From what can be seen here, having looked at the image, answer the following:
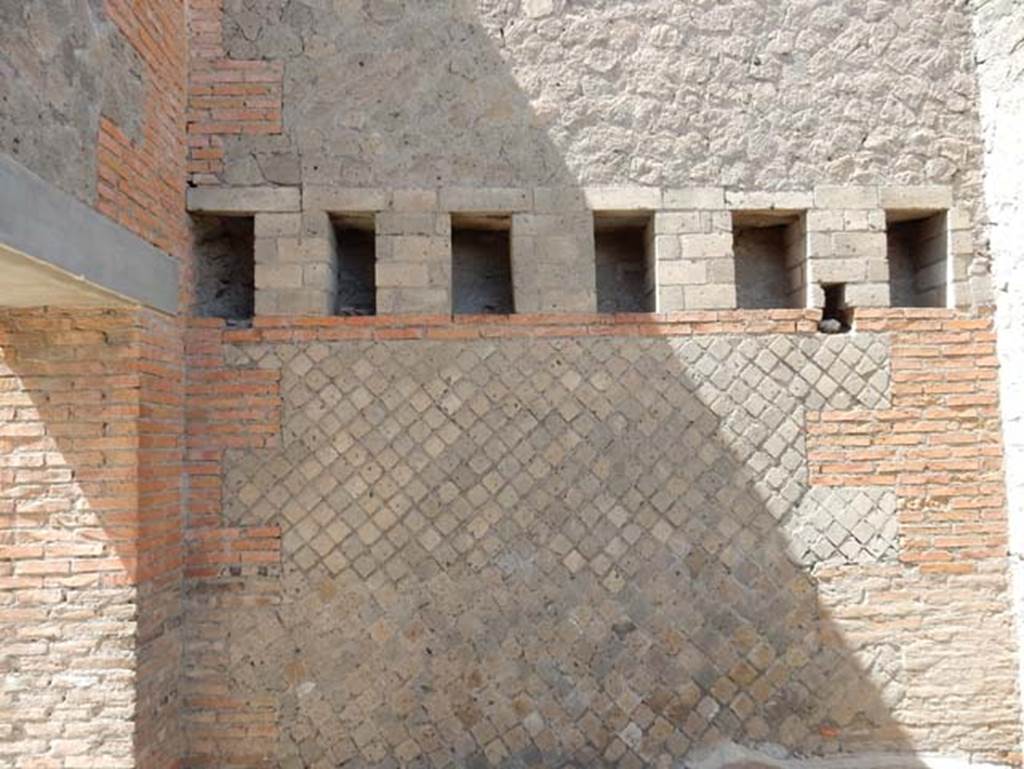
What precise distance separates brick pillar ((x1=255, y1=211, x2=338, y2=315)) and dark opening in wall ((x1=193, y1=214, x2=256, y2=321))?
15 centimetres

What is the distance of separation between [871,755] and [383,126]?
4.03m

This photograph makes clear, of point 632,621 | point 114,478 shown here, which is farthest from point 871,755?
point 114,478

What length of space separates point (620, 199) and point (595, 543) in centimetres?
178

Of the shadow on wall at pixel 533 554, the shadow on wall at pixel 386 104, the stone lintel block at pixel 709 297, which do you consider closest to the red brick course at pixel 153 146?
the shadow on wall at pixel 386 104

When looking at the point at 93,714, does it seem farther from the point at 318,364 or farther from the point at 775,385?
the point at 775,385

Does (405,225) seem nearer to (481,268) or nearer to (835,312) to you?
(481,268)

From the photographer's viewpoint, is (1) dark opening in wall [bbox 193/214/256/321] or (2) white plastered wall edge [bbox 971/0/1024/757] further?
(1) dark opening in wall [bbox 193/214/256/321]

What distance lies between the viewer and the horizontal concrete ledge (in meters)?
2.42

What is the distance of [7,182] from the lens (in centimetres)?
238

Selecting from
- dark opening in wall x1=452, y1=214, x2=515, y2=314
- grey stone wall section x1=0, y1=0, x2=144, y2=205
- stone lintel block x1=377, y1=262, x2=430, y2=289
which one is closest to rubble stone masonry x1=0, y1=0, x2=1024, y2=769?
stone lintel block x1=377, y1=262, x2=430, y2=289

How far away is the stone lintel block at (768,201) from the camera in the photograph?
4.03m

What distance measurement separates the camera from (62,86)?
9.39 ft

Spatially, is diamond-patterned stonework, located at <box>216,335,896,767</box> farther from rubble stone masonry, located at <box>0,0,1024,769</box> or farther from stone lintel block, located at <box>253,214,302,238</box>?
stone lintel block, located at <box>253,214,302,238</box>

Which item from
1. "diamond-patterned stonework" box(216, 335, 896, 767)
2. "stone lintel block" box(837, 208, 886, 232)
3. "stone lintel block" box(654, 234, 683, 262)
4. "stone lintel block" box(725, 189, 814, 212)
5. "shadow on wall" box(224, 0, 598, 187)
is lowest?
"diamond-patterned stonework" box(216, 335, 896, 767)
